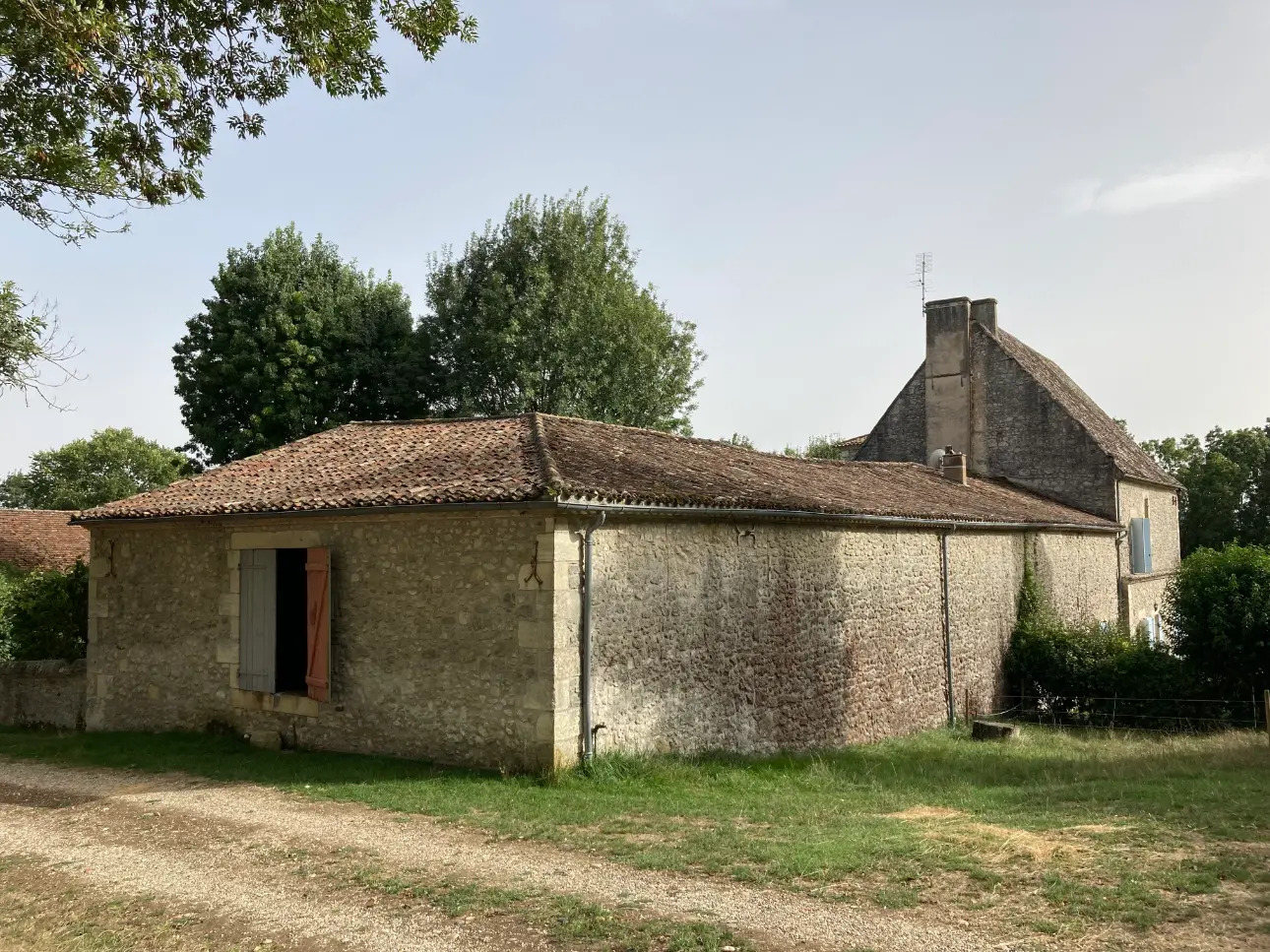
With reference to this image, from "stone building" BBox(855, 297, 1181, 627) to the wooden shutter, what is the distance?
58.6 ft

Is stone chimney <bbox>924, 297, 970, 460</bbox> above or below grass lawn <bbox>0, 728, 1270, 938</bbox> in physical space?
above

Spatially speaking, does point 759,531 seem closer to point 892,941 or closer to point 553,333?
point 892,941

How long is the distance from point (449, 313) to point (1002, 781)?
69.3 ft

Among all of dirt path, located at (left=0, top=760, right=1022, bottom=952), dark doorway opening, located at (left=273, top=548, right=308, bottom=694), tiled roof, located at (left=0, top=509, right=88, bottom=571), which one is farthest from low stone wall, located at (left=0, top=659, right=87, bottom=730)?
tiled roof, located at (left=0, top=509, right=88, bottom=571)

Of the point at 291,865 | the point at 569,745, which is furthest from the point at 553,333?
the point at 291,865

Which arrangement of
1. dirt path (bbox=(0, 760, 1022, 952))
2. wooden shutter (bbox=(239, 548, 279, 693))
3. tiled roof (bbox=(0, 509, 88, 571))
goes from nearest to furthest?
dirt path (bbox=(0, 760, 1022, 952)) < wooden shutter (bbox=(239, 548, 279, 693)) < tiled roof (bbox=(0, 509, 88, 571))

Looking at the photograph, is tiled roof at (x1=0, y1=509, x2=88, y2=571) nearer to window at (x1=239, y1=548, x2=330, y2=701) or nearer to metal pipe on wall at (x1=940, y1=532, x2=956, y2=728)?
window at (x1=239, y1=548, x2=330, y2=701)

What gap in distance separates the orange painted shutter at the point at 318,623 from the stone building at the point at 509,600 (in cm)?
3

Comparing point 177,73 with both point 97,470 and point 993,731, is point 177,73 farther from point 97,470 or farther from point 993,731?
point 97,470

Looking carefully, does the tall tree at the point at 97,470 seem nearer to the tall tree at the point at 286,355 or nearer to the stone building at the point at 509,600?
the tall tree at the point at 286,355

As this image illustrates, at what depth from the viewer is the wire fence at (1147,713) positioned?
16.0m

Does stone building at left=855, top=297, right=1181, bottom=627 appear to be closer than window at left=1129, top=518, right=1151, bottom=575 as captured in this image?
Yes

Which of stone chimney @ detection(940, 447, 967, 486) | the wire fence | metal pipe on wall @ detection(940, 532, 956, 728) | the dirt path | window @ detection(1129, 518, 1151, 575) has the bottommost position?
the wire fence

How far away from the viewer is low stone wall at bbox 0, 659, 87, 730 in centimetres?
1364
